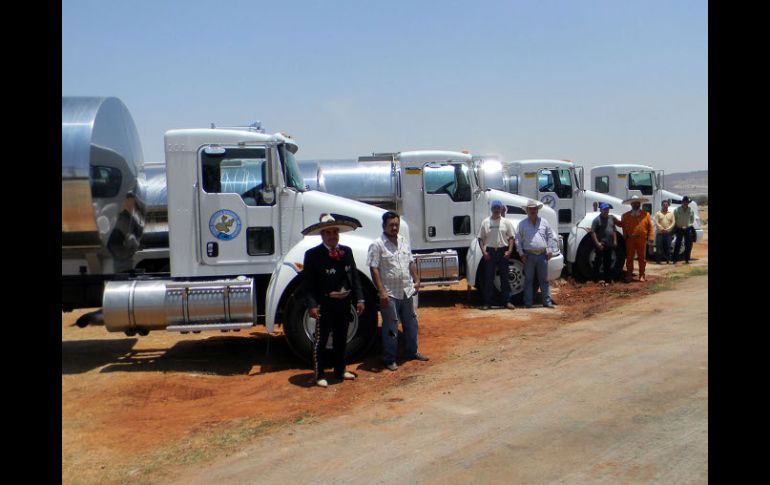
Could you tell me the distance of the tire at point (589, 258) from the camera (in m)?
14.2

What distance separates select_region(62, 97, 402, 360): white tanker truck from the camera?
23.5 feet

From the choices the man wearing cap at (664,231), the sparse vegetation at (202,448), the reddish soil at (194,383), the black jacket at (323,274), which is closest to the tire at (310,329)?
the reddish soil at (194,383)

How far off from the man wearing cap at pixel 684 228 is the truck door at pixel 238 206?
14.1 m

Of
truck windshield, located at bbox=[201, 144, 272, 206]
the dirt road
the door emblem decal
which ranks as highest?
truck windshield, located at bbox=[201, 144, 272, 206]

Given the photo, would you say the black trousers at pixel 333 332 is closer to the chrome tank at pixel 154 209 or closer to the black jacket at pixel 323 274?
the black jacket at pixel 323 274

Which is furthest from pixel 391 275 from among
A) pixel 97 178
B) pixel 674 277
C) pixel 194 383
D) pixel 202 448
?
pixel 674 277

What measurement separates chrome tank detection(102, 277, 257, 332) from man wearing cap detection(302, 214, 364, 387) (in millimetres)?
959

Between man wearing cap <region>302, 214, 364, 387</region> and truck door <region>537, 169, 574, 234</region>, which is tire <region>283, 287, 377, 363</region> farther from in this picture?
truck door <region>537, 169, 574, 234</region>

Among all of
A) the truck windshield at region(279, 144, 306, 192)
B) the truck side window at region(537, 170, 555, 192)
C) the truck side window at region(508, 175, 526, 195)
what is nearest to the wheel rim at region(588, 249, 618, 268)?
the truck side window at region(537, 170, 555, 192)

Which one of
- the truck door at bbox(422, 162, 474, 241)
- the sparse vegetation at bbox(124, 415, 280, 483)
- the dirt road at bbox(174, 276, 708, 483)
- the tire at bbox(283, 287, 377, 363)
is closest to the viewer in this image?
the dirt road at bbox(174, 276, 708, 483)

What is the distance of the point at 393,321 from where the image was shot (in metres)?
7.23
